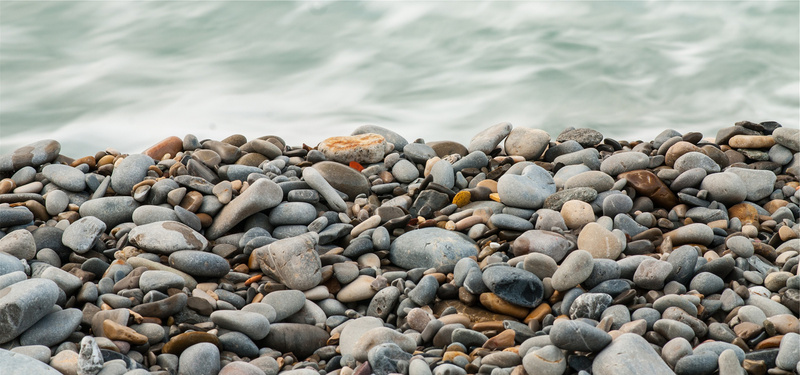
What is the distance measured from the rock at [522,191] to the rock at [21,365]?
3.80 meters

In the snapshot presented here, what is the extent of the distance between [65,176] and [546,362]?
4877 mm

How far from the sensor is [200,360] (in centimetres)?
387

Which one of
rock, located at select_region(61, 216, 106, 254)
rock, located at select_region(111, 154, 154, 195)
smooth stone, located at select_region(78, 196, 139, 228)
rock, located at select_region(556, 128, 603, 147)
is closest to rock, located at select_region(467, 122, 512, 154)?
rock, located at select_region(556, 128, 603, 147)

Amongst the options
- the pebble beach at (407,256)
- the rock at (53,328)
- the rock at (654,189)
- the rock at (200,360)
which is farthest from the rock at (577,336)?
the rock at (654,189)

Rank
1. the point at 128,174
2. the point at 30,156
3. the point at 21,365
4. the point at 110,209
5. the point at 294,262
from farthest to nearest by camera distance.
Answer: the point at 30,156 < the point at 128,174 < the point at 110,209 < the point at 294,262 < the point at 21,365

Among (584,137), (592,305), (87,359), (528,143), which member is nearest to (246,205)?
(87,359)

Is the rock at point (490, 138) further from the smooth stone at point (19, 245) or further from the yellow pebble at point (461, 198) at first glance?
the smooth stone at point (19, 245)

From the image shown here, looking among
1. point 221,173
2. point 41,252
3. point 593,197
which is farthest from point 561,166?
point 41,252

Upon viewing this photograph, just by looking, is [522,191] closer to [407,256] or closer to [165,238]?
[407,256]

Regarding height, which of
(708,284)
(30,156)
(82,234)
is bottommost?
(708,284)

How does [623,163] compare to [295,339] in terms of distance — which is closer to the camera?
[295,339]

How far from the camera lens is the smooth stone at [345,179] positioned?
21.5 feet

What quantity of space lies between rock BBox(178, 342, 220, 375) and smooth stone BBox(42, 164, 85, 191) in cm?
307

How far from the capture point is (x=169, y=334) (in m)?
4.33
